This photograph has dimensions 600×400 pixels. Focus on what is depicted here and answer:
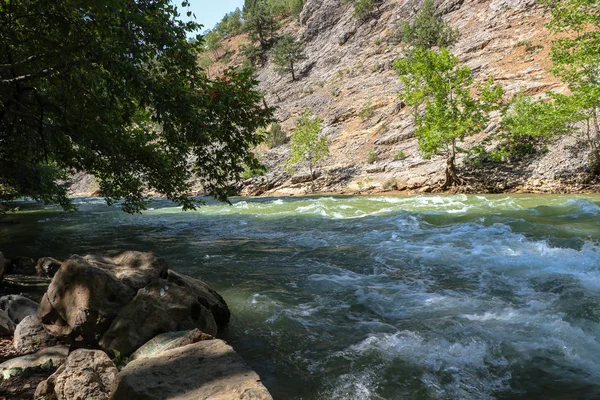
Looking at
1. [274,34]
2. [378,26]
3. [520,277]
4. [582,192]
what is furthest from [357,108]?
[274,34]

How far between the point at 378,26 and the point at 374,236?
5059cm

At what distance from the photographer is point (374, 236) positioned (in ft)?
33.7

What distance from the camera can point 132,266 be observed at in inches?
219

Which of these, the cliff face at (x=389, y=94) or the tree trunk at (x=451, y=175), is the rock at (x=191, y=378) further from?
the tree trunk at (x=451, y=175)

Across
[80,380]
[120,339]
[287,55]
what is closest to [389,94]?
[287,55]

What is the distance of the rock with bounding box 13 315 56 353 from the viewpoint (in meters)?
4.15

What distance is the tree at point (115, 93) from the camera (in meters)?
5.08

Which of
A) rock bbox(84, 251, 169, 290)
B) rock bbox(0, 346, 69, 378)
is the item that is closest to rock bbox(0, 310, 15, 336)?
rock bbox(0, 346, 69, 378)

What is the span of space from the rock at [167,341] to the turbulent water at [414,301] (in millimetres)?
835

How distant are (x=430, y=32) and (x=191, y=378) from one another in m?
44.7

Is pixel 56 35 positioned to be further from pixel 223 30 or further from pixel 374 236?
pixel 223 30

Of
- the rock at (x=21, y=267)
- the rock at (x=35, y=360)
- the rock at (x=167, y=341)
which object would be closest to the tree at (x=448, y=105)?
the rock at (x=21, y=267)

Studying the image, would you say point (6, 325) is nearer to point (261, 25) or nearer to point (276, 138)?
point (276, 138)

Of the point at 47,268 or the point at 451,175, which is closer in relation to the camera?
the point at 47,268
